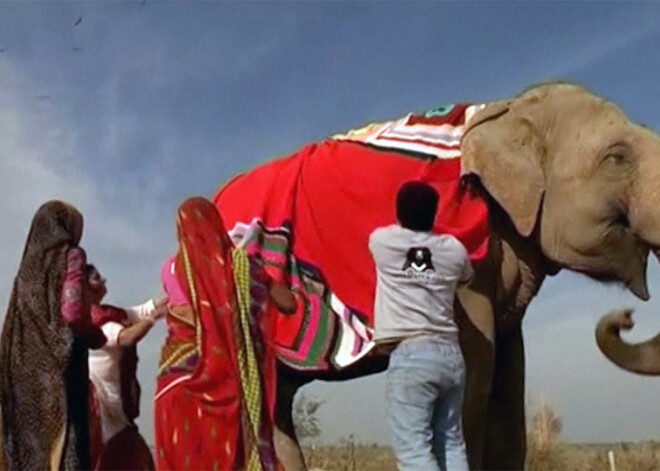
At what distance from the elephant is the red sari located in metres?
0.96

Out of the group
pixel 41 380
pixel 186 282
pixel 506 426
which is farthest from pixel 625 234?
pixel 41 380

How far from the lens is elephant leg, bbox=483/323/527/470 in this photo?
695 centimetres

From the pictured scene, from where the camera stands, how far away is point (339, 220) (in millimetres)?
6387

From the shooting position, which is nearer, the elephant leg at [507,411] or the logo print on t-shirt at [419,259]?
the logo print on t-shirt at [419,259]

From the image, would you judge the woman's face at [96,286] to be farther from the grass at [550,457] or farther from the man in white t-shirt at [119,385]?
the grass at [550,457]

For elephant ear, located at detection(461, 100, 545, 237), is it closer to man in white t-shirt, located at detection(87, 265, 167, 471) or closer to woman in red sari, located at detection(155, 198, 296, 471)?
woman in red sari, located at detection(155, 198, 296, 471)

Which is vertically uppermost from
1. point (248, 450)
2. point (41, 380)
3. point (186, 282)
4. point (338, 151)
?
point (338, 151)

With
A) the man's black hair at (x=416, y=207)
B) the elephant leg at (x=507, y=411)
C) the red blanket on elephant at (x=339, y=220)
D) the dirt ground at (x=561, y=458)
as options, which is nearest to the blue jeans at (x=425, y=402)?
the man's black hair at (x=416, y=207)

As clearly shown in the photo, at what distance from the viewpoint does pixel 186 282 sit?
5.61 metres

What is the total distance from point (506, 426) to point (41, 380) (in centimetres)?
254

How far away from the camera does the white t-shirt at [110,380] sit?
20.8ft

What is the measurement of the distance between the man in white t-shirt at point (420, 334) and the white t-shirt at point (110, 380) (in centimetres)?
149

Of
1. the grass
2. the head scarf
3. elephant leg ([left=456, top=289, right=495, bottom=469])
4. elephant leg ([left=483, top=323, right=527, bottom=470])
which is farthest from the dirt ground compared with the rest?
the head scarf

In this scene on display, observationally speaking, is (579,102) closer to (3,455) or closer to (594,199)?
(594,199)
